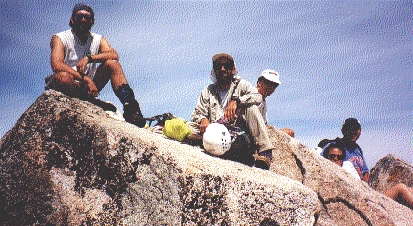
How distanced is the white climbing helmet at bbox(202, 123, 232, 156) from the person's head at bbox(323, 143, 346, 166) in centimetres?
462

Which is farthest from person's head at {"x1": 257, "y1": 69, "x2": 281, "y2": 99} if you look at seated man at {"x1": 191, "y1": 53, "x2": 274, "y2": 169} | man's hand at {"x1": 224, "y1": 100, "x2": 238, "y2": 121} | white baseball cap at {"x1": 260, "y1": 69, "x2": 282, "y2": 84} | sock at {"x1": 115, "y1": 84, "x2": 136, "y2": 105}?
sock at {"x1": 115, "y1": 84, "x2": 136, "y2": 105}

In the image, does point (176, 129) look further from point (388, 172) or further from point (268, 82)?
point (388, 172)

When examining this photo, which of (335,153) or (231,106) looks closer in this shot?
(231,106)

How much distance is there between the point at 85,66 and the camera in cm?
560

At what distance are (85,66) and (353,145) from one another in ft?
23.4

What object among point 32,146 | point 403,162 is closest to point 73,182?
point 32,146

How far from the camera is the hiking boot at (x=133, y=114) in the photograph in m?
5.54

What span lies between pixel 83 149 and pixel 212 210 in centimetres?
183

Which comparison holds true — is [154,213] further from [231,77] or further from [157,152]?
[231,77]

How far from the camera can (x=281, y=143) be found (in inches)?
296

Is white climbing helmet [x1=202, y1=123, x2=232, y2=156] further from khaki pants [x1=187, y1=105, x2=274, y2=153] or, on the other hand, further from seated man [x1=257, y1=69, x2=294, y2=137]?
seated man [x1=257, y1=69, x2=294, y2=137]

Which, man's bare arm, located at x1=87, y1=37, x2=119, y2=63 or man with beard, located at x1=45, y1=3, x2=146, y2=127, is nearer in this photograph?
man with beard, located at x1=45, y1=3, x2=146, y2=127

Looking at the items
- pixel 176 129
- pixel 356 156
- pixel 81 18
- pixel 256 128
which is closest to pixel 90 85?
pixel 81 18

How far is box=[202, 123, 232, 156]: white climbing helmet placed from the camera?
4.99 meters
